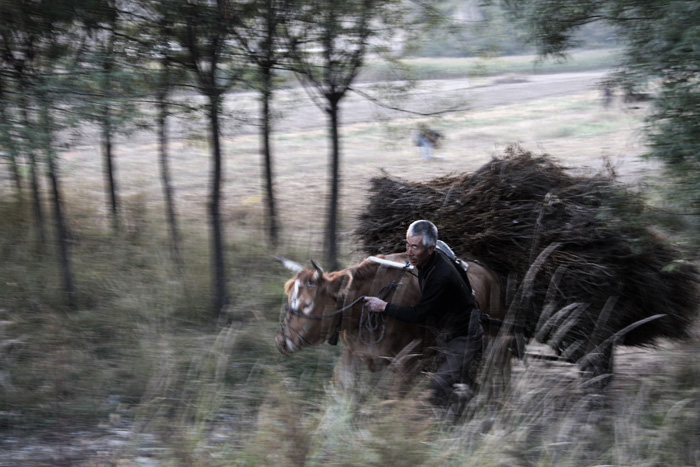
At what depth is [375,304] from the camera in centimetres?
557

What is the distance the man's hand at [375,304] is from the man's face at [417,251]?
0.41 metres

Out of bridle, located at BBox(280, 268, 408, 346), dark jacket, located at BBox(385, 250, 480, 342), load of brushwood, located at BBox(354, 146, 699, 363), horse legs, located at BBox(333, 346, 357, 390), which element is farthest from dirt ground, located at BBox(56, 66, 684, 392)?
horse legs, located at BBox(333, 346, 357, 390)

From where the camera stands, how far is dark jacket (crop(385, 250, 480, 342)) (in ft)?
18.0

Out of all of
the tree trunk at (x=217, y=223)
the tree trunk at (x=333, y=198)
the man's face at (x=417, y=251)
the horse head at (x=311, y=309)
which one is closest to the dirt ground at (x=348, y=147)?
the tree trunk at (x=333, y=198)

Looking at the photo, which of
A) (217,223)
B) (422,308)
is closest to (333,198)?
(217,223)

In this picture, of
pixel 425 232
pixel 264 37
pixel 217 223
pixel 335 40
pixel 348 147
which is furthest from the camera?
pixel 348 147

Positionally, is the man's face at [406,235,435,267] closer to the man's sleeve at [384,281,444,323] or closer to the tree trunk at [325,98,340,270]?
the man's sleeve at [384,281,444,323]

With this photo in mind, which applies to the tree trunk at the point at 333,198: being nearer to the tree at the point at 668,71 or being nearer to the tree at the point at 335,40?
the tree at the point at 335,40

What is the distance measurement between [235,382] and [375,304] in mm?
2183

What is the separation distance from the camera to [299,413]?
169 inches

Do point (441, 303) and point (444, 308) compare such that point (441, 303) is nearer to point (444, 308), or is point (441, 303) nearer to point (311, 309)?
point (444, 308)

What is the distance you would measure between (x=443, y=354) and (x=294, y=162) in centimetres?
1889

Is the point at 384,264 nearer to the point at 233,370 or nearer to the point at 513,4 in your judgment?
the point at 233,370

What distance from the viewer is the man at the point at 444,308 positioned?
5461 millimetres
